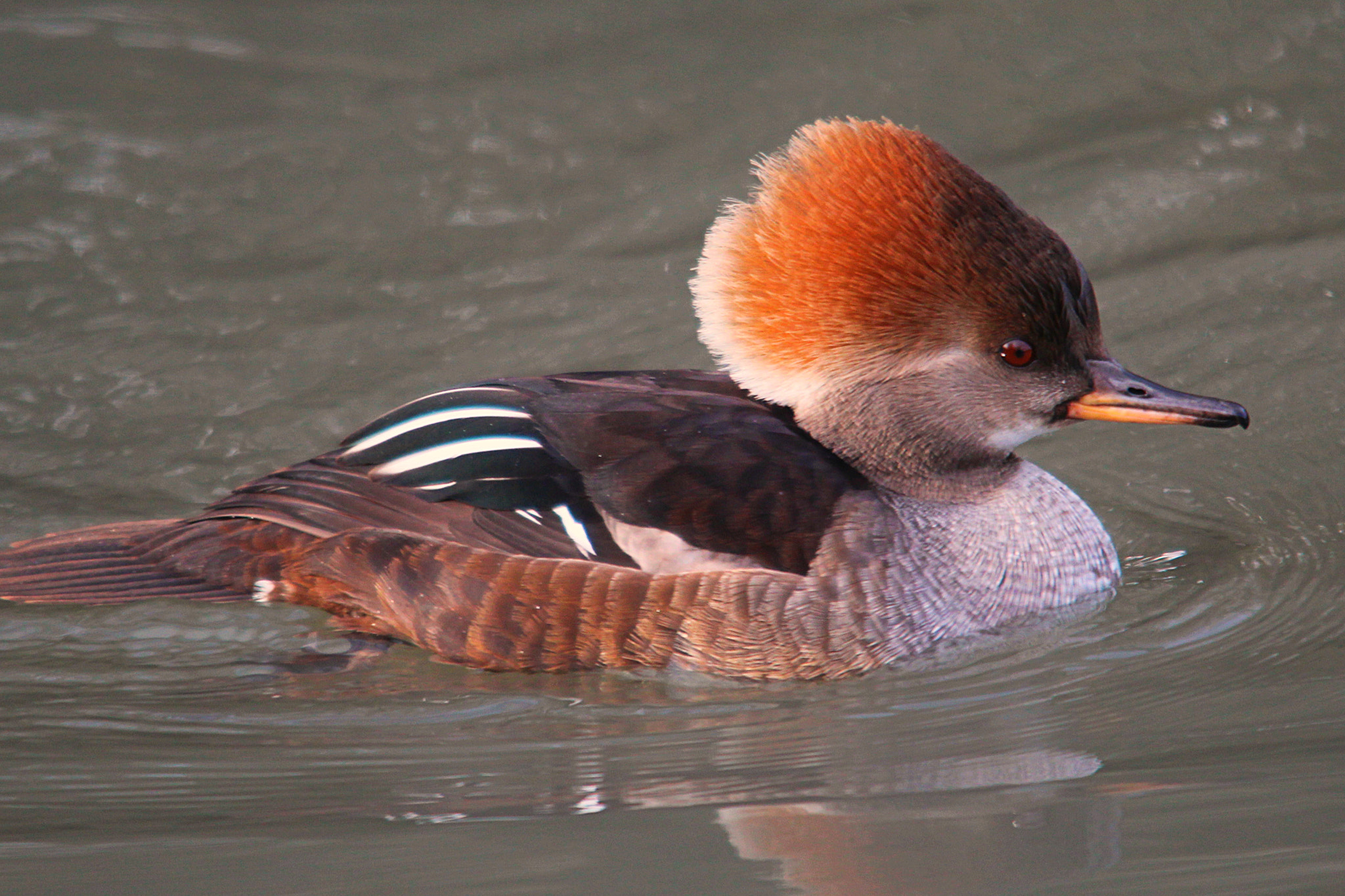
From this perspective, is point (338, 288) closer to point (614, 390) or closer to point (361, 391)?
point (361, 391)

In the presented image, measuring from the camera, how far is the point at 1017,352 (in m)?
4.23

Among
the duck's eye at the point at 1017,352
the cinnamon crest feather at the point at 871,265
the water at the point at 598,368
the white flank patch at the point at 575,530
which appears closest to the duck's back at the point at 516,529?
the white flank patch at the point at 575,530

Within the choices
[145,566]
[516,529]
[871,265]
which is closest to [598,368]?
[516,529]

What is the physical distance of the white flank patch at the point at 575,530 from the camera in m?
4.26

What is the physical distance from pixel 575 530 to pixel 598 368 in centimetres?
213

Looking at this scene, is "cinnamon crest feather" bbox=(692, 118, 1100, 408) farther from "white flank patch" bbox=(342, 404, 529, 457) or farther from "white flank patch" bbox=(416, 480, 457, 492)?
"white flank patch" bbox=(416, 480, 457, 492)

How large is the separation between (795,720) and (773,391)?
101 cm

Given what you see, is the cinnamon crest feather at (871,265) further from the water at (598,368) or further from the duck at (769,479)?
the water at (598,368)

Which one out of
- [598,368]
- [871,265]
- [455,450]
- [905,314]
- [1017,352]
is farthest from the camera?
[598,368]

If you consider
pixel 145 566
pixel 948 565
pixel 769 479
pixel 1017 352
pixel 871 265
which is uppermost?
pixel 871 265

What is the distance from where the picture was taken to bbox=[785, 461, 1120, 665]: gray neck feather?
4.27m

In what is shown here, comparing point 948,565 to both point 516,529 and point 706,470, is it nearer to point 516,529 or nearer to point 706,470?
point 706,470

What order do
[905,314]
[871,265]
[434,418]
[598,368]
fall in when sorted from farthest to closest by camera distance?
1. [598,368]
2. [434,418]
3. [905,314]
4. [871,265]

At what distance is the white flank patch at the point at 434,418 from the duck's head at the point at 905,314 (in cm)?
68
